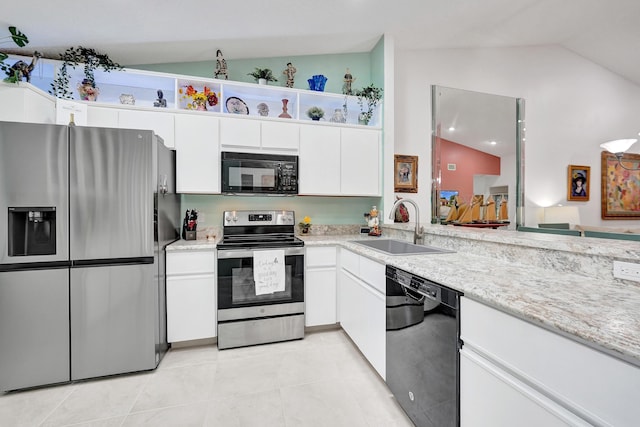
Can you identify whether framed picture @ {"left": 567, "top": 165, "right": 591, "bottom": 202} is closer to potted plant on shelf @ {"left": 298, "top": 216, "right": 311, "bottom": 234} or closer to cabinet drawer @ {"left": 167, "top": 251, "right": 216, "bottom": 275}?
potted plant on shelf @ {"left": 298, "top": 216, "right": 311, "bottom": 234}

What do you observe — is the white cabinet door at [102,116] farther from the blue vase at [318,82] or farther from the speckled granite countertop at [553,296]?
the speckled granite countertop at [553,296]

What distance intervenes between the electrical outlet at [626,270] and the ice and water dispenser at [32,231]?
10.0ft

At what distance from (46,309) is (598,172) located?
6.68m

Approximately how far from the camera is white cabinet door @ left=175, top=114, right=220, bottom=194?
99.4 inches

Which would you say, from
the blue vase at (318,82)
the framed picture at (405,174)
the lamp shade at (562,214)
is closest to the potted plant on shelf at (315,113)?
Result: the blue vase at (318,82)

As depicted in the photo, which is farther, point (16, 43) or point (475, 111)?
point (475, 111)

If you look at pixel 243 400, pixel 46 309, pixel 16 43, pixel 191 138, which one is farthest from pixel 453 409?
pixel 16 43

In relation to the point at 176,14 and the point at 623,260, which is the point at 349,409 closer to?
the point at 623,260

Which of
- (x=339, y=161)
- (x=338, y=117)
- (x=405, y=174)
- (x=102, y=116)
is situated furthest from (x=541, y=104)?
(x=102, y=116)

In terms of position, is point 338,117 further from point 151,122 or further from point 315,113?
point 151,122

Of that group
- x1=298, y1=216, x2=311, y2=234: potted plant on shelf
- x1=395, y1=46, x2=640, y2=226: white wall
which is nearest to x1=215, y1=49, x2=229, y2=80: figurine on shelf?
x1=298, y1=216, x2=311, y2=234: potted plant on shelf

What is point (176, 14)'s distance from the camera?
2.19m

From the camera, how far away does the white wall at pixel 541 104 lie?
130 inches

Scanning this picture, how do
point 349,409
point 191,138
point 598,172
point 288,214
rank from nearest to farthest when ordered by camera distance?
1. point 349,409
2. point 191,138
3. point 288,214
4. point 598,172
